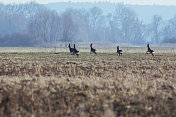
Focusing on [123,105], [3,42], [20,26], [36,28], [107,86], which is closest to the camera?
[123,105]

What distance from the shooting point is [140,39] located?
16912 centimetres

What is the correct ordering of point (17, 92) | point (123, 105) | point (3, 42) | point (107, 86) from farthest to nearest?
point (3, 42), point (107, 86), point (17, 92), point (123, 105)

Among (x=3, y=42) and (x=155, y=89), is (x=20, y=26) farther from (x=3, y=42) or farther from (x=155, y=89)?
(x=155, y=89)

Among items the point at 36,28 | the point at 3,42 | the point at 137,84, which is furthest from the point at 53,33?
the point at 137,84

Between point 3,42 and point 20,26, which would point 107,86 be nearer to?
point 3,42

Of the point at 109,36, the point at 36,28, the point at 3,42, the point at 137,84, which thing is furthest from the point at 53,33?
the point at 137,84

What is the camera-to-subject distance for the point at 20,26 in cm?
16112

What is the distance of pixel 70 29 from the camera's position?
444ft

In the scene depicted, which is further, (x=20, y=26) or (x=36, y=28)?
(x=20, y=26)

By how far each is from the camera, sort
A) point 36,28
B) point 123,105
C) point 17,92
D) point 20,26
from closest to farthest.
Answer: point 123,105 → point 17,92 → point 36,28 → point 20,26

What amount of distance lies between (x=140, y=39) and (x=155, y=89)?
155780 millimetres

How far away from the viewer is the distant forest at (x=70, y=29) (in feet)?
418

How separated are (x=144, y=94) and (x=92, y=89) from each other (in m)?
1.88

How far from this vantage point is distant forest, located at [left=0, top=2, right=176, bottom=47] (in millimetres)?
127531
